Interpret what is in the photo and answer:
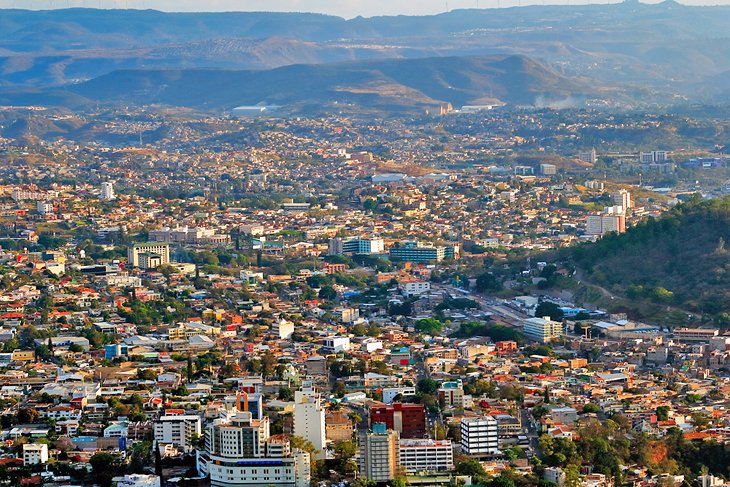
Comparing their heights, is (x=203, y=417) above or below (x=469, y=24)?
above

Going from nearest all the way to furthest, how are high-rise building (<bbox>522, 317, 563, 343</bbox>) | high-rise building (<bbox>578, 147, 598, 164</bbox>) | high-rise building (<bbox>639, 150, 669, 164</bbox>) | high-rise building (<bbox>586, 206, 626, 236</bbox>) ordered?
high-rise building (<bbox>522, 317, 563, 343</bbox>) < high-rise building (<bbox>586, 206, 626, 236</bbox>) < high-rise building (<bbox>639, 150, 669, 164</bbox>) < high-rise building (<bbox>578, 147, 598, 164</bbox>)

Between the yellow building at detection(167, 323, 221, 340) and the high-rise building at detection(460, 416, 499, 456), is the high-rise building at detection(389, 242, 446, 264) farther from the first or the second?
the high-rise building at detection(460, 416, 499, 456)

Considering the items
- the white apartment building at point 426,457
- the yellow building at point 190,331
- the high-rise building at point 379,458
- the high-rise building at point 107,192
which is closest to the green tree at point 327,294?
the yellow building at point 190,331

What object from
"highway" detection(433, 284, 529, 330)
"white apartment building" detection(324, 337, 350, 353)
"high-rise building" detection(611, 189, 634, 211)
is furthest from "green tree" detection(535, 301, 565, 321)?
"high-rise building" detection(611, 189, 634, 211)

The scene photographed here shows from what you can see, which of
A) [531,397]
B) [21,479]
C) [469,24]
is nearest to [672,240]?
[531,397]

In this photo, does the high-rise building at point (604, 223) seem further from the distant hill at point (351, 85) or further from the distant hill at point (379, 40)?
the distant hill at point (379, 40)

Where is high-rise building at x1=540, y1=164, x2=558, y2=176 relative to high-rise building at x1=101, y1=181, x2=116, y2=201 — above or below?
below

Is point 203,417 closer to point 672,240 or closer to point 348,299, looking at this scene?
point 348,299
